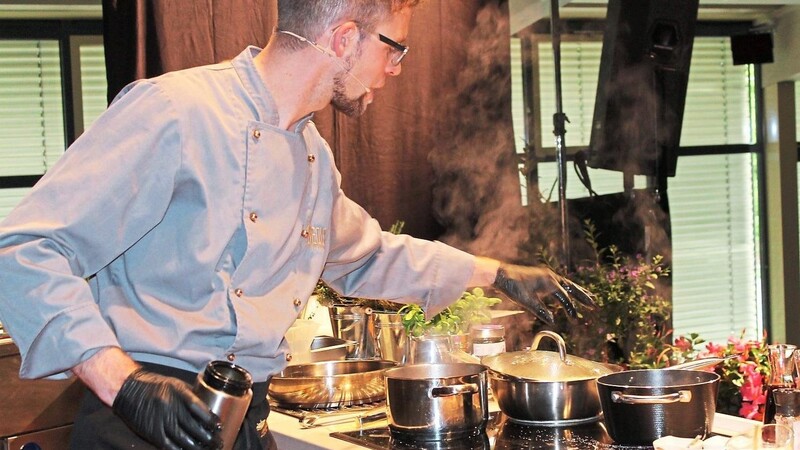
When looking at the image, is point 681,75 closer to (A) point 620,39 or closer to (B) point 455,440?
(A) point 620,39

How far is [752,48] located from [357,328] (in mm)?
5334

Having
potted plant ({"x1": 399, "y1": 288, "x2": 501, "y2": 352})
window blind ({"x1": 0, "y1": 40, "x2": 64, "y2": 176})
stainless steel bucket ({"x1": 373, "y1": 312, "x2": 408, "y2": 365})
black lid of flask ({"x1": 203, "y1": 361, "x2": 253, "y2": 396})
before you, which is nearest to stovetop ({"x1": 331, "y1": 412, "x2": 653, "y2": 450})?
potted plant ({"x1": 399, "y1": 288, "x2": 501, "y2": 352})

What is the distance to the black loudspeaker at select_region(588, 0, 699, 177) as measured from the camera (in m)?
4.18

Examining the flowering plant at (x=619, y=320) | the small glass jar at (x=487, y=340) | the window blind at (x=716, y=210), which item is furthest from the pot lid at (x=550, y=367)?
the window blind at (x=716, y=210)

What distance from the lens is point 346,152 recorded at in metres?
3.37

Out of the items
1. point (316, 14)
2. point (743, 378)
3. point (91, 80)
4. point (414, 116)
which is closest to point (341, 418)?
point (316, 14)

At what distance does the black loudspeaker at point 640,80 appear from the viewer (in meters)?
4.18

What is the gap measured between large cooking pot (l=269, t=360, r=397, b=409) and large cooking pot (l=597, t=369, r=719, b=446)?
714 mm

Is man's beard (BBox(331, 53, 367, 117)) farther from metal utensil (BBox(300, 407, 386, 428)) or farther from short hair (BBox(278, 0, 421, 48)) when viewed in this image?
metal utensil (BBox(300, 407, 386, 428))

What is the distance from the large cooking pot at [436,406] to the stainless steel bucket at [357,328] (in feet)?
2.50

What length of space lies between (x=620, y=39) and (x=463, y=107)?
3.16 feet

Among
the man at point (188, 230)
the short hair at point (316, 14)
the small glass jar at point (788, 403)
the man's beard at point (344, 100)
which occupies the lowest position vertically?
the small glass jar at point (788, 403)

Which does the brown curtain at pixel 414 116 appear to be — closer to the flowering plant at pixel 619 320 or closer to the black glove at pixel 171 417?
the flowering plant at pixel 619 320

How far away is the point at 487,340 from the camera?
255 centimetres
